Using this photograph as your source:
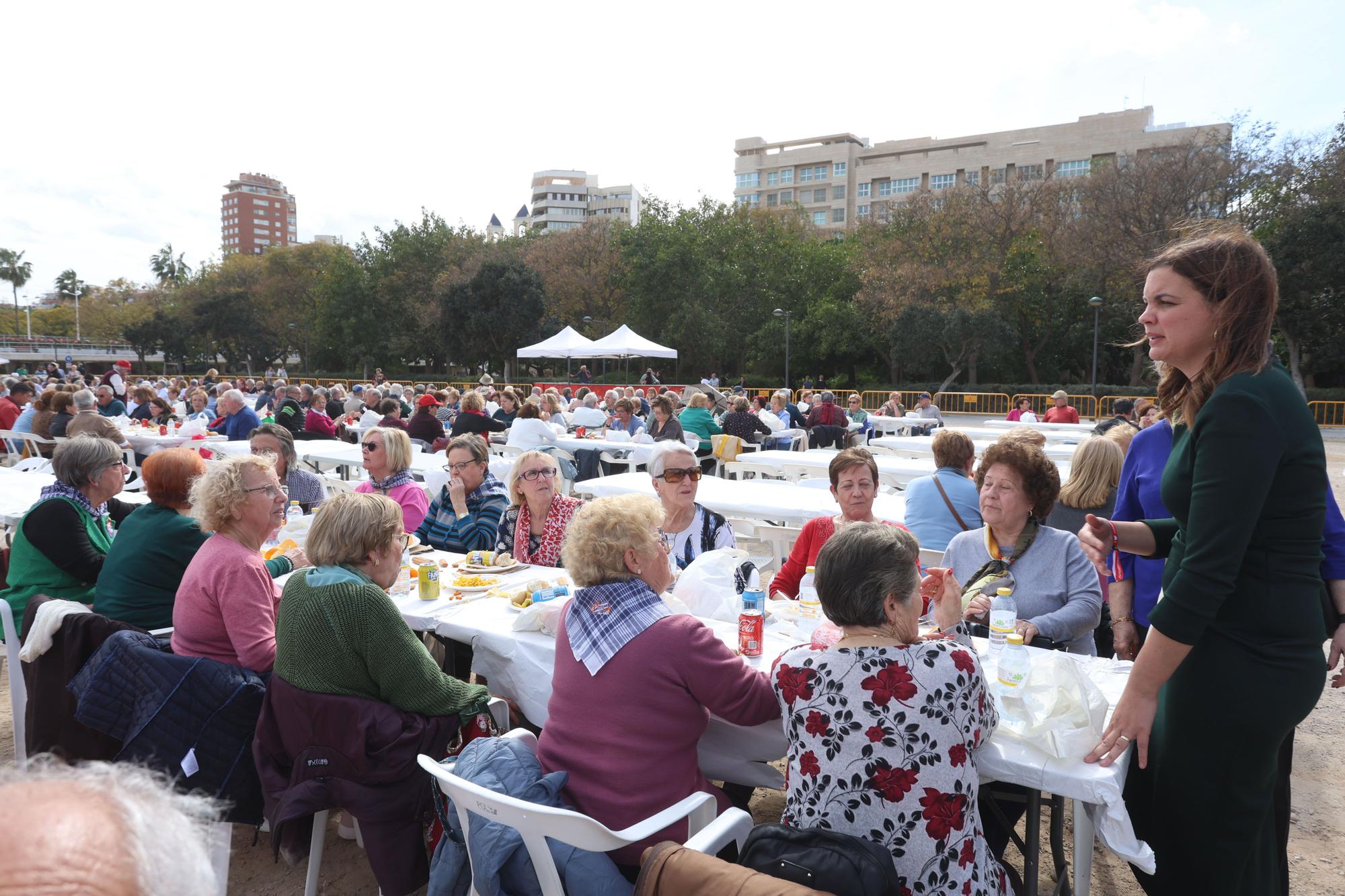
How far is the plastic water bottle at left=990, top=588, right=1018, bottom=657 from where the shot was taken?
2.52 metres

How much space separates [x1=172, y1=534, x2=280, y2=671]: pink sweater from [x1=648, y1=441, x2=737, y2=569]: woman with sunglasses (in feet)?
5.62

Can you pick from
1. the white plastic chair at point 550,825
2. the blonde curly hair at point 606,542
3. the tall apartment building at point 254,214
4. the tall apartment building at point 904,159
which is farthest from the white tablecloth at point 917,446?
the tall apartment building at point 254,214

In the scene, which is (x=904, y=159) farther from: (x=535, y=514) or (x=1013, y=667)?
(x=1013, y=667)

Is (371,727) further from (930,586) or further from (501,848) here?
(930,586)

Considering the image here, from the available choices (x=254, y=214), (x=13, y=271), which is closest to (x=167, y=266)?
(x=13, y=271)

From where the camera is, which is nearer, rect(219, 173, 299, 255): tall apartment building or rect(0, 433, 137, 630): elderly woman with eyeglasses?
rect(0, 433, 137, 630): elderly woman with eyeglasses

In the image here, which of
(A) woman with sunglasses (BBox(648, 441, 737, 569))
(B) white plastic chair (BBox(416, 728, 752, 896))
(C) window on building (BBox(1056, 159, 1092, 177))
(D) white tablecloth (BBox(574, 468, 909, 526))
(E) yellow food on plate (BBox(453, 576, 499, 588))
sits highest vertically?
(C) window on building (BBox(1056, 159, 1092, 177))

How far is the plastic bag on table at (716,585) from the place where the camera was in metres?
3.01

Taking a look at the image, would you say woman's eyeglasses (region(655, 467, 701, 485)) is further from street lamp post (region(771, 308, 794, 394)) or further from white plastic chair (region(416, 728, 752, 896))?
street lamp post (region(771, 308, 794, 394))

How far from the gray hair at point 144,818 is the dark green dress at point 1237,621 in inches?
67.5

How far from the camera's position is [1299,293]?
23.0 metres

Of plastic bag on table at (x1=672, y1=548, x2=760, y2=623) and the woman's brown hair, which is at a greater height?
the woman's brown hair

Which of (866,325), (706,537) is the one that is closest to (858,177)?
(866,325)

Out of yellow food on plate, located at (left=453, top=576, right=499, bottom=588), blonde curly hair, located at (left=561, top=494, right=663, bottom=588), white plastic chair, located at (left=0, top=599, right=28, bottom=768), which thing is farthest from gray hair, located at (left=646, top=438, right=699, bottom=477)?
white plastic chair, located at (left=0, top=599, right=28, bottom=768)
